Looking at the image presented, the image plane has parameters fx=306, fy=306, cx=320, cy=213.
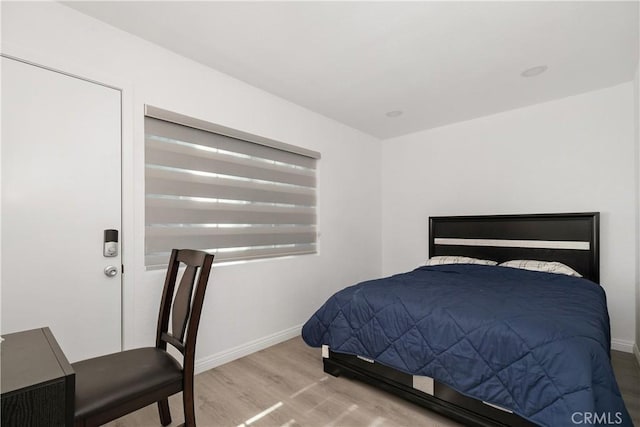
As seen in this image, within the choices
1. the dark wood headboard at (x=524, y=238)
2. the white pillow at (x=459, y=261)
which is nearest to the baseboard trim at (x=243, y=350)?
the white pillow at (x=459, y=261)

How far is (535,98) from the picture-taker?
126 inches

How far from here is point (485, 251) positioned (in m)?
3.61

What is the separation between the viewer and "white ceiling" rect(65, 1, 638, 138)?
1.90m

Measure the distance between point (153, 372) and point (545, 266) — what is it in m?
3.35

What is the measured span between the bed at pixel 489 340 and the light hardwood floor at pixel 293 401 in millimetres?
111

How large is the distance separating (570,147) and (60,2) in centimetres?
442

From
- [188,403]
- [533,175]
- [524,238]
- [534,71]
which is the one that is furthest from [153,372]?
[533,175]

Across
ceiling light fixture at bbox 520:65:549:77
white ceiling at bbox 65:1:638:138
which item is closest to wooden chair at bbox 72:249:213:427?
white ceiling at bbox 65:1:638:138

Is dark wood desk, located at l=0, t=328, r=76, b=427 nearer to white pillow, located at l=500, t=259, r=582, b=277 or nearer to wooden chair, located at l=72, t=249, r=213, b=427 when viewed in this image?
wooden chair, located at l=72, t=249, r=213, b=427

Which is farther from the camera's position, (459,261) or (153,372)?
(459,261)

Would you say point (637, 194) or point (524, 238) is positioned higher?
point (637, 194)

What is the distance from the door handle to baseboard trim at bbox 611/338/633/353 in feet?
14.2

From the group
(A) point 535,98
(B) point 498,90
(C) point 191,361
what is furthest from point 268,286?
(A) point 535,98

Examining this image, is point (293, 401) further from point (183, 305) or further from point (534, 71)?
point (534, 71)
